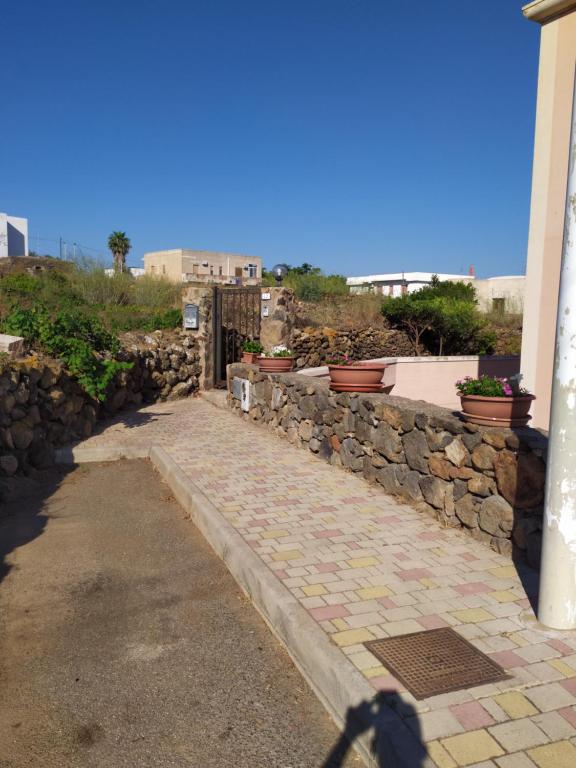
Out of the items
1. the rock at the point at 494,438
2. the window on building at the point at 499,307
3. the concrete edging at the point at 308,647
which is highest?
the window on building at the point at 499,307

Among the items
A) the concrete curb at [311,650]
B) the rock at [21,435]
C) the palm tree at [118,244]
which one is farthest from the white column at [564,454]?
the palm tree at [118,244]

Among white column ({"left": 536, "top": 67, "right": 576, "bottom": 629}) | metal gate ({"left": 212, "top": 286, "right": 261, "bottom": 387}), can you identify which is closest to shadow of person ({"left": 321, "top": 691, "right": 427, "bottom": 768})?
white column ({"left": 536, "top": 67, "right": 576, "bottom": 629})

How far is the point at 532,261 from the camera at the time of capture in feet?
25.5

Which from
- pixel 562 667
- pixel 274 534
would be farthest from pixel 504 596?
pixel 274 534

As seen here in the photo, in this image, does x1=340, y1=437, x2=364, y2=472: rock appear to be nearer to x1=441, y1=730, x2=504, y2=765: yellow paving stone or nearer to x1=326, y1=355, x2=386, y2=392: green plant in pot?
x1=326, y1=355, x2=386, y2=392: green plant in pot

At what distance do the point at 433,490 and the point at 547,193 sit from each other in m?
4.45

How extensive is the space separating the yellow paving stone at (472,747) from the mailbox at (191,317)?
12150mm

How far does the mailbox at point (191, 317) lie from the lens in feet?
45.6

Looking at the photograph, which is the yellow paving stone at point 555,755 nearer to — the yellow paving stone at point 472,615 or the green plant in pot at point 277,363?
the yellow paving stone at point 472,615

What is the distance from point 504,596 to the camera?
12.7ft

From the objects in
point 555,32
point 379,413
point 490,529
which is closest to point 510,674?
point 490,529

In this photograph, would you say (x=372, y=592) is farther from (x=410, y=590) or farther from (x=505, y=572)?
(x=505, y=572)

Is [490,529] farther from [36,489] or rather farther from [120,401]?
[120,401]

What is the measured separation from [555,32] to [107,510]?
7.80m
